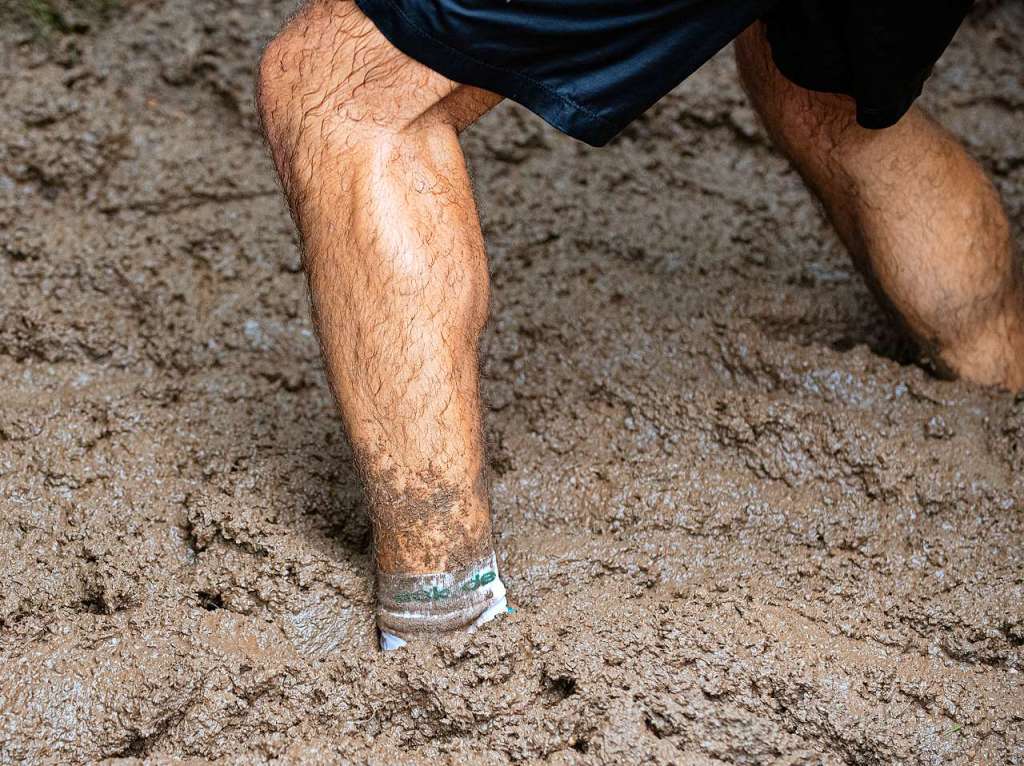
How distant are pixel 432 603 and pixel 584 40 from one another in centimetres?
71

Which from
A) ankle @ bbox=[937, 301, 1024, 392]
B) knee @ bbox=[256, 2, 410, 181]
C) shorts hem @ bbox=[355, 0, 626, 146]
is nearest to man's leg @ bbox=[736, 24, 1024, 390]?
ankle @ bbox=[937, 301, 1024, 392]

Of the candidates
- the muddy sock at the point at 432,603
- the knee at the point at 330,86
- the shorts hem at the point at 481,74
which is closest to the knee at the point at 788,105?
the shorts hem at the point at 481,74

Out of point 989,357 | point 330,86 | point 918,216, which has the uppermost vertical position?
point 330,86

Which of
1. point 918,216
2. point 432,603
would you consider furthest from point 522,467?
point 918,216

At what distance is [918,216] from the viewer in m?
1.91

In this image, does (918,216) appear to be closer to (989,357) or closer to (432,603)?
(989,357)

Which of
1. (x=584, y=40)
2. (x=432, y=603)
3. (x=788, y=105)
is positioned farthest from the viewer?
(x=788, y=105)

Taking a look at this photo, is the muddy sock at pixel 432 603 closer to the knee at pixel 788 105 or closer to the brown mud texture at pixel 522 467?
the brown mud texture at pixel 522 467

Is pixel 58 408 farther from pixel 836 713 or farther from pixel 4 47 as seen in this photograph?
pixel 836 713

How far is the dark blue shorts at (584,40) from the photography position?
1.34 metres

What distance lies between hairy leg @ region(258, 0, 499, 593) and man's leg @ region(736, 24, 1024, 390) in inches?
25.3

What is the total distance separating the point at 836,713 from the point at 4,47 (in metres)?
2.12

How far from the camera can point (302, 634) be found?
5.03 ft

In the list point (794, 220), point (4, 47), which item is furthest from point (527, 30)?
point (4, 47)
